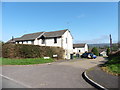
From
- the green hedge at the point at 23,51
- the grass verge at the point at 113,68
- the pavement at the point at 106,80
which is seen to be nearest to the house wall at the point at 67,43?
the green hedge at the point at 23,51

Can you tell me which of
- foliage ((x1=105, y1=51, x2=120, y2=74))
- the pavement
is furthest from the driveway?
foliage ((x1=105, y1=51, x2=120, y2=74))

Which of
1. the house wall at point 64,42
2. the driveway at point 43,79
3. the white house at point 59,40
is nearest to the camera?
the driveway at point 43,79

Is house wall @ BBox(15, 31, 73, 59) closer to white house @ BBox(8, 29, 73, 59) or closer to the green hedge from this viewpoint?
white house @ BBox(8, 29, 73, 59)

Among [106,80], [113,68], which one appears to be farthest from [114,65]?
[106,80]

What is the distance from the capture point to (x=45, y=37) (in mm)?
32656

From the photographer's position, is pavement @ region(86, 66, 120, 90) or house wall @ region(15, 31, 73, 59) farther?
house wall @ region(15, 31, 73, 59)

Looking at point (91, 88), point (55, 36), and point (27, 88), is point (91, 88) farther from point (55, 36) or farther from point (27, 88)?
point (55, 36)

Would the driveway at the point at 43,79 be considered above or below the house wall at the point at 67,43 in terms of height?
below

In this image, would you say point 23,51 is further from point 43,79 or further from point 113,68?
point 113,68

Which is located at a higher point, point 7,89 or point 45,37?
point 45,37

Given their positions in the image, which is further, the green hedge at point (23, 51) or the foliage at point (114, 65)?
the green hedge at point (23, 51)

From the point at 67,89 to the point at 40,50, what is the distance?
16380 mm

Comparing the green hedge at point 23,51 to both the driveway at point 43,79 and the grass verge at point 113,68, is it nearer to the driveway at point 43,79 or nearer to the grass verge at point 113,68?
the driveway at point 43,79

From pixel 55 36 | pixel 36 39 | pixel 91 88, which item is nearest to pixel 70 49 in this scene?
pixel 55 36
